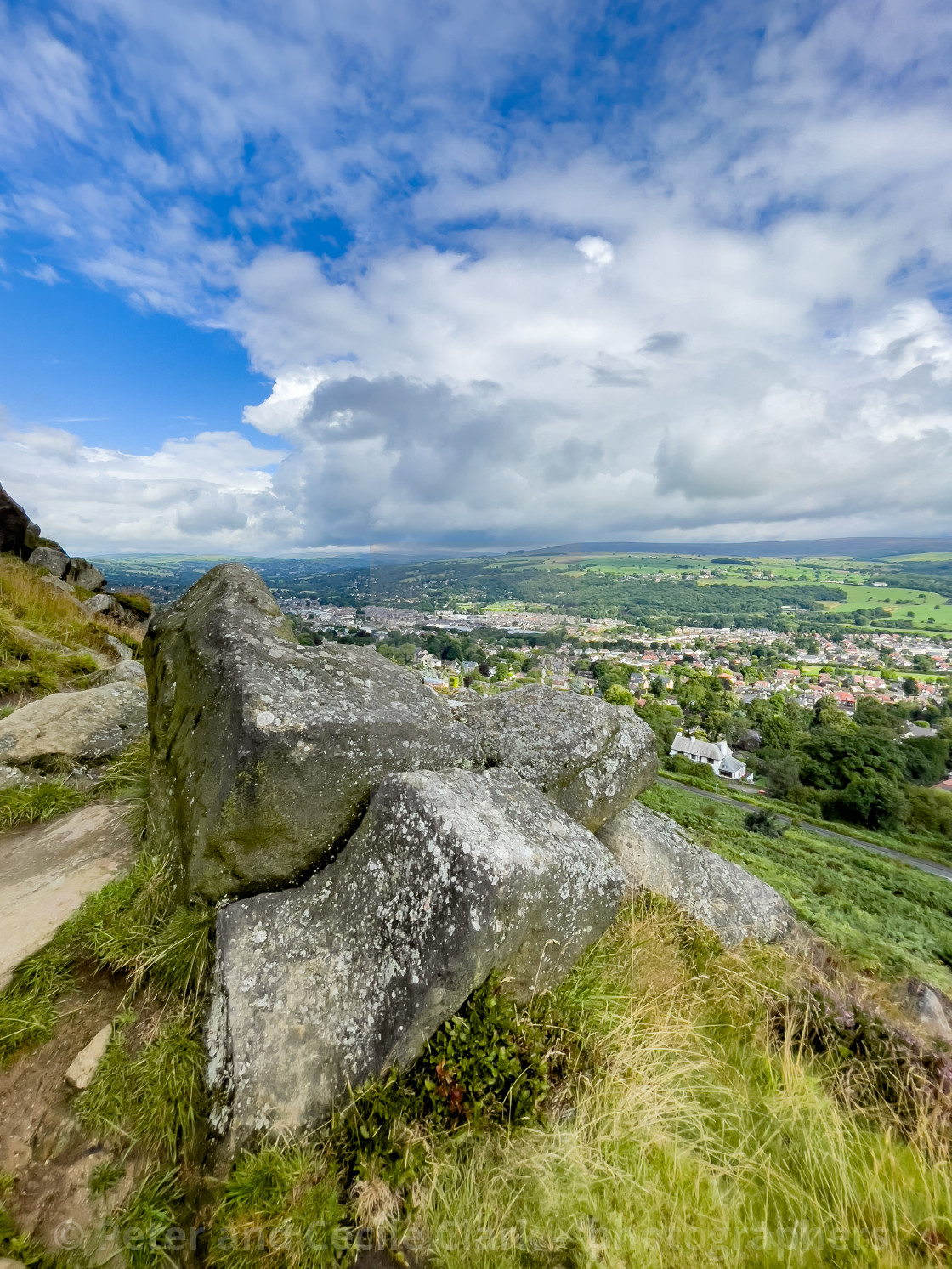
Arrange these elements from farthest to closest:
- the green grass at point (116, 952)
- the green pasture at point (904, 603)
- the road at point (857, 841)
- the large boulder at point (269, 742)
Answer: the green pasture at point (904, 603) → the road at point (857, 841) → the large boulder at point (269, 742) → the green grass at point (116, 952)

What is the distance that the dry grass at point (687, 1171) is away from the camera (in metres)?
2.71

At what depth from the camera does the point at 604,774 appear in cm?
659

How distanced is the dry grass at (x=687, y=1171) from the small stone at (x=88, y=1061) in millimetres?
2470

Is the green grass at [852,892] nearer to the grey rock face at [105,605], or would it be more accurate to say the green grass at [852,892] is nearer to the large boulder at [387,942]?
the large boulder at [387,942]

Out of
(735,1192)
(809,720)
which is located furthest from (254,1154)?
(809,720)

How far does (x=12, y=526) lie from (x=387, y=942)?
24.6m

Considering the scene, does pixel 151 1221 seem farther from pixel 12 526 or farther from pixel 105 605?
pixel 12 526

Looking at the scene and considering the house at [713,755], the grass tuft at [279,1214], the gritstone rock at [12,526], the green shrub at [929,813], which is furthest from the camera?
the house at [713,755]

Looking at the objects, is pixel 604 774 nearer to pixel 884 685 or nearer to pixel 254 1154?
pixel 254 1154

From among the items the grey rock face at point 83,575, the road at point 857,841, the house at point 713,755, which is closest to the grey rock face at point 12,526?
the grey rock face at point 83,575

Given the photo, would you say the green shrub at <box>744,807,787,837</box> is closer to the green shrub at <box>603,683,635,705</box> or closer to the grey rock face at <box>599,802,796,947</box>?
the grey rock face at <box>599,802,796,947</box>

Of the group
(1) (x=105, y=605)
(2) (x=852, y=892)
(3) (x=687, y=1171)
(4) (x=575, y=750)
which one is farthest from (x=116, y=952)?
(2) (x=852, y=892)

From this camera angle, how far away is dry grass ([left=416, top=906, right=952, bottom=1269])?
106 inches

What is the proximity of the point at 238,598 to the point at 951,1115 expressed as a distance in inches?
314
